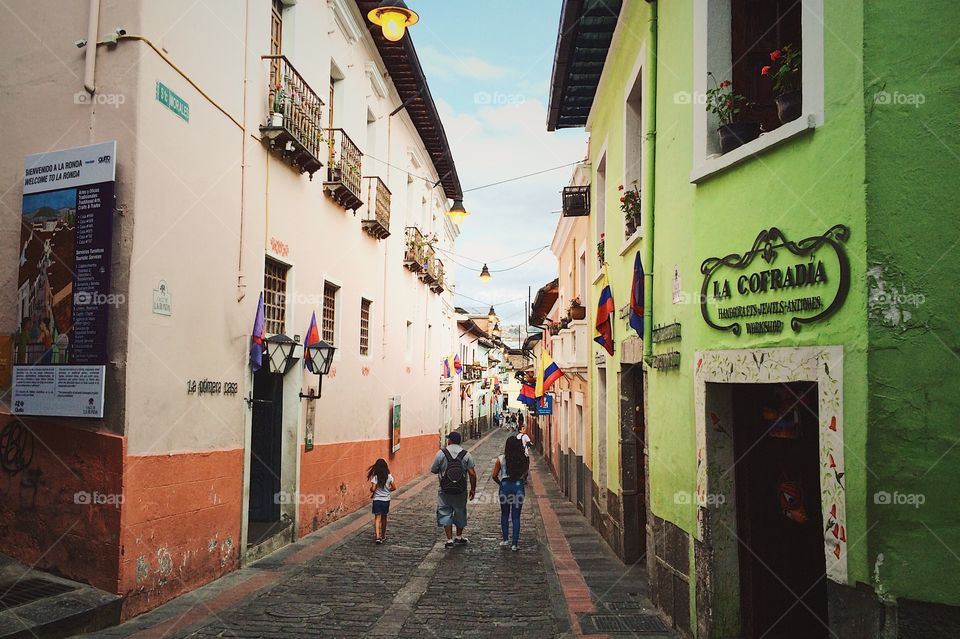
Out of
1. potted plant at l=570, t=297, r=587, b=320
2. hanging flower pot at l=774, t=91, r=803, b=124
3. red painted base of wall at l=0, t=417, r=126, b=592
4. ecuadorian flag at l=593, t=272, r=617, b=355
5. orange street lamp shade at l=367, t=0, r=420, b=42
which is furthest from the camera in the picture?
potted plant at l=570, t=297, r=587, b=320

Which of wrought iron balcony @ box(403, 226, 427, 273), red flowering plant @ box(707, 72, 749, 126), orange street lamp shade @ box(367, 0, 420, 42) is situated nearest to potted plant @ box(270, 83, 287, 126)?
orange street lamp shade @ box(367, 0, 420, 42)

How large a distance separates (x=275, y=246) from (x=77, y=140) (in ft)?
11.5

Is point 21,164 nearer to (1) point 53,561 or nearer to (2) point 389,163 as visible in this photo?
(1) point 53,561

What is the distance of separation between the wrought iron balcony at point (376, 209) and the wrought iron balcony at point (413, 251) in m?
3.68

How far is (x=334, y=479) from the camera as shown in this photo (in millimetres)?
13016

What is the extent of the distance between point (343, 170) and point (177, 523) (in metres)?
7.20

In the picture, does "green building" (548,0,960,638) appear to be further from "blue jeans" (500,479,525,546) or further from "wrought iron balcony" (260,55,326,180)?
"wrought iron balcony" (260,55,326,180)

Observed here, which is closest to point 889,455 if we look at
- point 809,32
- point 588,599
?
point 809,32

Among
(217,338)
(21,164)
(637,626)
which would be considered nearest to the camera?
(637,626)

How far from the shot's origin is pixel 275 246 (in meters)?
10.4

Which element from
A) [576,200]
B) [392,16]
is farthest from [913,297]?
[576,200]

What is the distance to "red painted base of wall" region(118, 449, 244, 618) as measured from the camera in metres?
6.87

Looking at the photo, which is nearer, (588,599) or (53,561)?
(53,561)

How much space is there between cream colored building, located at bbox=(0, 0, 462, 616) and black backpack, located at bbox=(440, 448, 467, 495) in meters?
2.34
